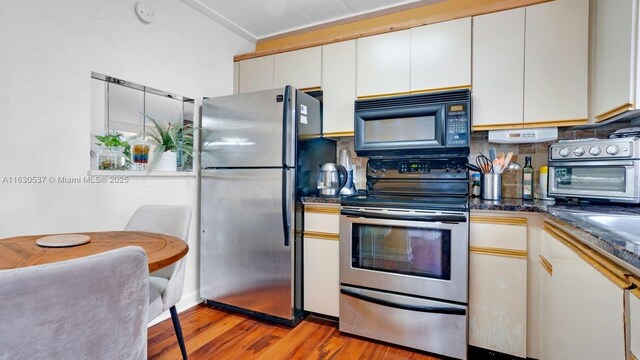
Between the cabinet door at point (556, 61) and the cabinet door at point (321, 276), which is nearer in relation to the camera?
the cabinet door at point (556, 61)

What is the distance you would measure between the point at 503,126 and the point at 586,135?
23.5 inches

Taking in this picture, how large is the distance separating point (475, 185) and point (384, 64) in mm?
1134

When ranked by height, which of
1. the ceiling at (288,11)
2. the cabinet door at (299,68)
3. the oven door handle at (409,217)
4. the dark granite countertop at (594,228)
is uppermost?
the ceiling at (288,11)

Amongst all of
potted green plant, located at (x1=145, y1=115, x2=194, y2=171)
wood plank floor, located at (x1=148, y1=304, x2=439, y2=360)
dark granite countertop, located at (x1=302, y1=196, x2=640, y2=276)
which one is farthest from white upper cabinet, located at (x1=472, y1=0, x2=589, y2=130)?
potted green plant, located at (x1=145, y1=115, x2=194, y2=171)

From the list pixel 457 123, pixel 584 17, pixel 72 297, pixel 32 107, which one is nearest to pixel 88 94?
pixel 32 107

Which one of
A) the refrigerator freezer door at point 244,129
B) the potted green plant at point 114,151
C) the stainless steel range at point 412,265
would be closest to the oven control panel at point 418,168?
the stainless steel range at point 412,265

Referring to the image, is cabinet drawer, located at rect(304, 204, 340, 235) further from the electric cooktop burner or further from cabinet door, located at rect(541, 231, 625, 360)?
cabinet door, located at rect(541, 231, 625, 360)

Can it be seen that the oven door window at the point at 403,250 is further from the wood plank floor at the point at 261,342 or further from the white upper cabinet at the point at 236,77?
the white upper cabinet at the point at 236,77

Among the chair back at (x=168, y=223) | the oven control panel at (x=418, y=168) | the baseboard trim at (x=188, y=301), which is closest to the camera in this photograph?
the chair back at (x=168, y=223)

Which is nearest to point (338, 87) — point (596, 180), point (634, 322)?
point (596, 180)

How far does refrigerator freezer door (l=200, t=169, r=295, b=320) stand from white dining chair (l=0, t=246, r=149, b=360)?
137 centimetres

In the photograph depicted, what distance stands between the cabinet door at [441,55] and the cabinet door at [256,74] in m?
1.23

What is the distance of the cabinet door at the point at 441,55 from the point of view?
2.12 meters

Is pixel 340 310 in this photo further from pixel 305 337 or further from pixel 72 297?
pixel 72 297
